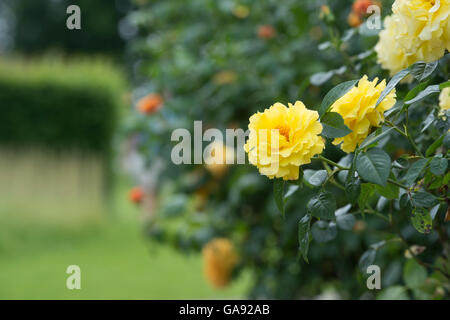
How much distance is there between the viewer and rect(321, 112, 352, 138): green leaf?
0.72 metres

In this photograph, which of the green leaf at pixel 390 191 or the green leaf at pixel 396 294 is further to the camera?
the green leaf at pixel 396 294

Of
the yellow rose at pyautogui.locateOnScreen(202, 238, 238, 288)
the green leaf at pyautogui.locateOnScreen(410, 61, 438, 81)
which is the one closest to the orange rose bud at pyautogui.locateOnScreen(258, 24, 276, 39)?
the yellow rose at pyautogui.locateOnScreen(202, 238, 238, 288)

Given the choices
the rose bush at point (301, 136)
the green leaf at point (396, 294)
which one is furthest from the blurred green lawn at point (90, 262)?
the green leaf at point (396, 294)

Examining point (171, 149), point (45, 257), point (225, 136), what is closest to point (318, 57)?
point (225, 136)

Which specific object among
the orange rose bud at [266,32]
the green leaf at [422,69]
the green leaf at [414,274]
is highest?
the orange rose bud at [266,32]

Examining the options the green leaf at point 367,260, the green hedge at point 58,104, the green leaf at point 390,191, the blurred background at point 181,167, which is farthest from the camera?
the green hedge at point 58,104

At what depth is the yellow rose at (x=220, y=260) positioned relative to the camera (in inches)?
83.3

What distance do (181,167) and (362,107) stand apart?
141 centimetres

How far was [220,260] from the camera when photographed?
2.12 m

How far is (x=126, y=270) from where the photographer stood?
16.1 feet

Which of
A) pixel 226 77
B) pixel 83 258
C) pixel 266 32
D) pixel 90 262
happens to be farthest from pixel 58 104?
pixel 266 32

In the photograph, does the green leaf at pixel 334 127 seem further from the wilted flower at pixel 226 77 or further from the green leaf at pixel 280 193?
the wilted flower at pixel 226 77

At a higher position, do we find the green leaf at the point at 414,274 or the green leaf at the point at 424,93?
the green leaf at the point at 424,93

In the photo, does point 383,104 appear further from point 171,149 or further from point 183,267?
point 183,267
